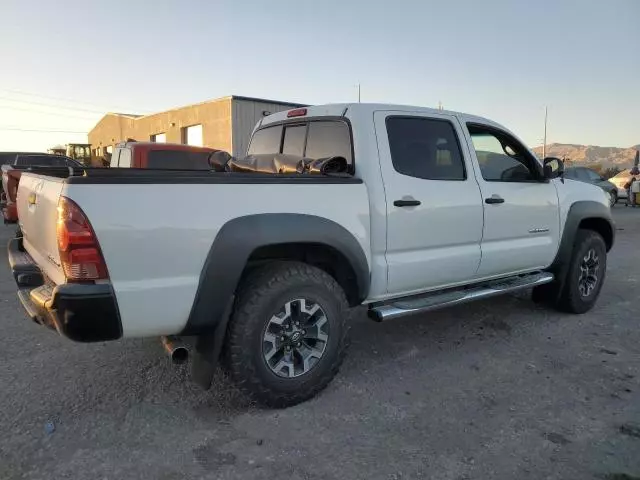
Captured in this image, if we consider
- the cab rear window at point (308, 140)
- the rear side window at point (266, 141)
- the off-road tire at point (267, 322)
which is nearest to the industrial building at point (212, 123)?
the rear side window at point (266, 141)

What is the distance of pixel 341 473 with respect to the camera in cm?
253

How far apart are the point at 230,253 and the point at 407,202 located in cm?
139

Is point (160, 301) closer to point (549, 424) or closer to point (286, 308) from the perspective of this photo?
point (286, 308)

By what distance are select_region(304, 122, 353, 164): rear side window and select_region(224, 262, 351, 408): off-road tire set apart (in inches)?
38.1

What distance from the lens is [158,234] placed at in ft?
8.63

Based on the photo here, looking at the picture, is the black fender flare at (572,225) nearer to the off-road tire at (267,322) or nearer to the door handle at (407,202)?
the door handle at (407,202)

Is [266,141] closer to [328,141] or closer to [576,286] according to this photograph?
[328,141]

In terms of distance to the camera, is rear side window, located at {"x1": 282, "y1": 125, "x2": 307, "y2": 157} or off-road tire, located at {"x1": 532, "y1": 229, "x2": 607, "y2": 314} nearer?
rear side window, located at {"x1": 282, "y1": 125, "x2": 307, "y2": 157}

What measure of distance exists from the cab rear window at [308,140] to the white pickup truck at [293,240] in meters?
0.02

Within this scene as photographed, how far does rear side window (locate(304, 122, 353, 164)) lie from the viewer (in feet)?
12.1

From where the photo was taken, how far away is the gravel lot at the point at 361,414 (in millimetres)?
2586

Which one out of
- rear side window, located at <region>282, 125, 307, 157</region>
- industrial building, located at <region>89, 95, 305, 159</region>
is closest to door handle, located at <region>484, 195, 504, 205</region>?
rear side window, located at <region>282, 125, 307, 157</region>

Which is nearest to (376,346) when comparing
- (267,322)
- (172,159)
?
(267,322)

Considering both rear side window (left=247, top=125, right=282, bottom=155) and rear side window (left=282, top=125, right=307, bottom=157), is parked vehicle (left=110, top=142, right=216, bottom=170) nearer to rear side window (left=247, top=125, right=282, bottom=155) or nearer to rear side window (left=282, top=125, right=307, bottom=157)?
rear side window (left=247, top=125, right=282, bottom=155)
